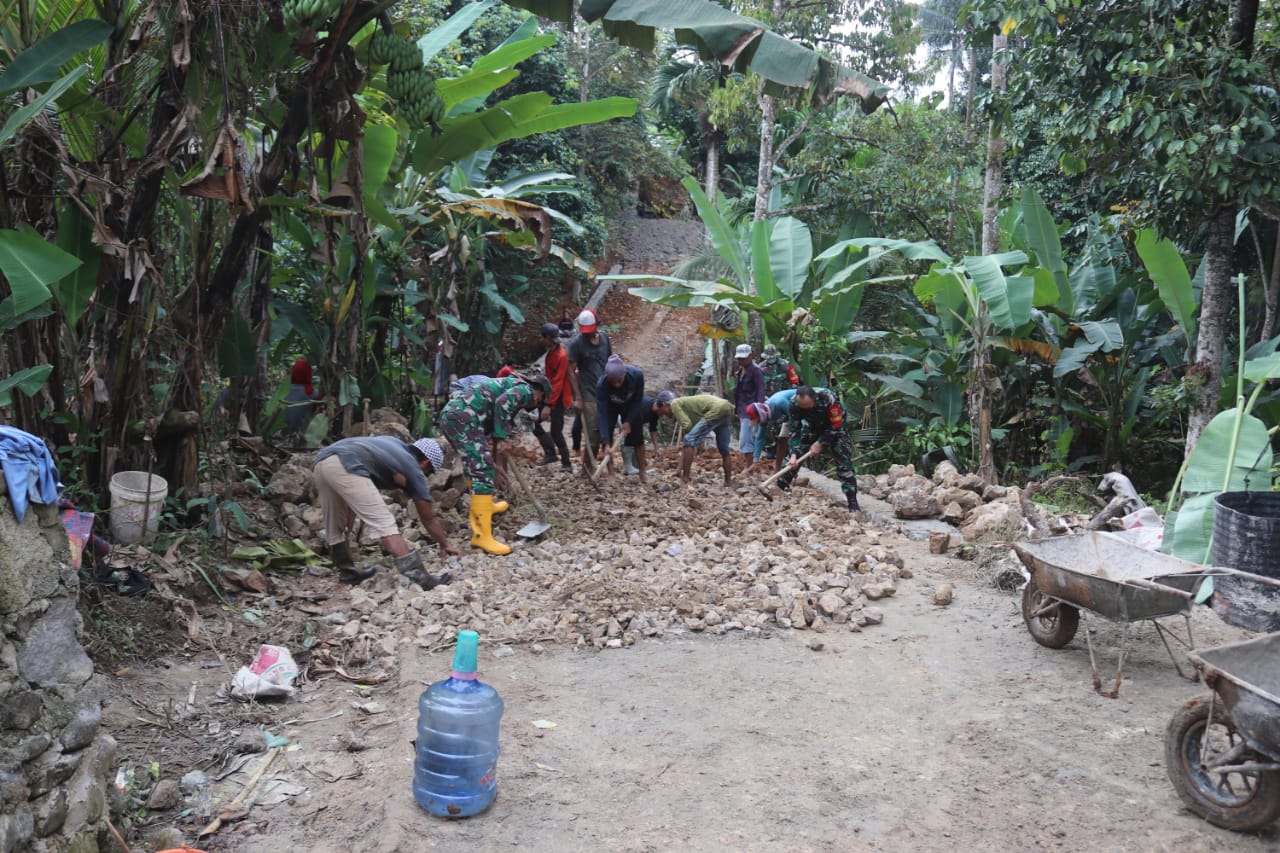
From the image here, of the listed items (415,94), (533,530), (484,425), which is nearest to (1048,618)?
(533,530)

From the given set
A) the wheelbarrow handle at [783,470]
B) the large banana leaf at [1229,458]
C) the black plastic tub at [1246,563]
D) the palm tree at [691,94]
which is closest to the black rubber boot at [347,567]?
Answer: the wheelbarrow handle at [783,470]

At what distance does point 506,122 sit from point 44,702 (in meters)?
5.44

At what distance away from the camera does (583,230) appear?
1043cm

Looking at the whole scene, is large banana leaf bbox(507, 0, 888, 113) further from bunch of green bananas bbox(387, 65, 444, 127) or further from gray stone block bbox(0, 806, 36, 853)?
gray stone block bbox(0, 806, 36, 853)

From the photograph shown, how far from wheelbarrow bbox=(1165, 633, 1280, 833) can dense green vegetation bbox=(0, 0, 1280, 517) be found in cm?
280

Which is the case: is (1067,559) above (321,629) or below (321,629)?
above

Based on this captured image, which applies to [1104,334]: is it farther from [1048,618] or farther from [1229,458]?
[1048,618]

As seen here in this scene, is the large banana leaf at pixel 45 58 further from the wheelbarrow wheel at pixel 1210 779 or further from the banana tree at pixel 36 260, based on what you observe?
the wheelbarrow wheel at pixel 1210 779

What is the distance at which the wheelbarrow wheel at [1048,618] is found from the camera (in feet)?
19.1

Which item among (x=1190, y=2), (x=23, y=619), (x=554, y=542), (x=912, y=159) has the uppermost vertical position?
(x=1190, y=2)

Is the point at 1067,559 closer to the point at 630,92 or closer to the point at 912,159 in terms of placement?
the point at 912,159

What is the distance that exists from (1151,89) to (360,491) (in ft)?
23.2

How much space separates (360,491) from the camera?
670 cm

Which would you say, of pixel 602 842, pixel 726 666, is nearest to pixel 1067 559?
pixel 726 666
